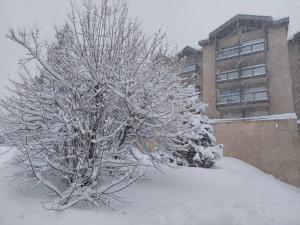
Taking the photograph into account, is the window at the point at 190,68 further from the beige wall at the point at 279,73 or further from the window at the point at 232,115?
the beige wall at the point at 279,73

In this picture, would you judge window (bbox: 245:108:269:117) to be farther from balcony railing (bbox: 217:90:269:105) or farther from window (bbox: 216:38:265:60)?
window (bbox: 216:38:265:60)

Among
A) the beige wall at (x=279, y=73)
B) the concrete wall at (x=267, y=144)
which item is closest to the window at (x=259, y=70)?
the beige wall at (x=279, y=73)

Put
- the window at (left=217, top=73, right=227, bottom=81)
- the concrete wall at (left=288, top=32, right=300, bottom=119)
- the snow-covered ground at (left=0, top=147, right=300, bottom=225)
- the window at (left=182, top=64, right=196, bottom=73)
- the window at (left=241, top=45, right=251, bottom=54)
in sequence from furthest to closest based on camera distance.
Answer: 1. the window at (left=182, top=64, right=196, bottom=73)
2. the window at (left=217, top=73, right=227, bottom=81)
3. the window at (left=241, top=45, right=251, bottom=54)
4. the concrete wall at (left=288, top=32, right=300, bottom=119)
5. the snow-covered ground at (left=0, top=147, right=300, bottom=225)

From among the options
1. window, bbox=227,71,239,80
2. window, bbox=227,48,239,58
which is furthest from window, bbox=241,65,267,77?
window, bbox=227,48,239,58

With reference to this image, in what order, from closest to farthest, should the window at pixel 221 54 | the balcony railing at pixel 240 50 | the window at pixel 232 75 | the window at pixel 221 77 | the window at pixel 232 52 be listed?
1. the balcony railing at pixel 240 50
2. the window at pixel 232 75
3. the window at pixel 232 52
4. the window at pixel 221 77
5. the window at pixel 221 54

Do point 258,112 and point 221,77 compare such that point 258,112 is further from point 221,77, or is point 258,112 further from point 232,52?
point 232,52

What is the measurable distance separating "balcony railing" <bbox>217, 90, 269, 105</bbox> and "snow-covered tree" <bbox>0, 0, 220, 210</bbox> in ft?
48.4

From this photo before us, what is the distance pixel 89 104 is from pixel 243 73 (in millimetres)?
17562

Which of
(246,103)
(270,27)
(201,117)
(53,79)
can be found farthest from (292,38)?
(53,79)

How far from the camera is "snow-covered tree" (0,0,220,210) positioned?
472 cm

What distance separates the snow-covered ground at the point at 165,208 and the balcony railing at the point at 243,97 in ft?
45.4

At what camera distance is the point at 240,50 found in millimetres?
20828

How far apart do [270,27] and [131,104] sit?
18.3 meters

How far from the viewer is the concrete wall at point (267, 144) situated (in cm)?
1222
